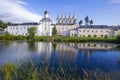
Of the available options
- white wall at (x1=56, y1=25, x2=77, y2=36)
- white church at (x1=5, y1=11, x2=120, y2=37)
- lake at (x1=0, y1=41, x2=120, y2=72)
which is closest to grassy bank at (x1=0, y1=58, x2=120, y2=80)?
lake at (x1=0, y1=41, x2=120, y2=72)

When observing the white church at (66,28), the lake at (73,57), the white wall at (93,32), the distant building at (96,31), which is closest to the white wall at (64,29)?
the white church at (66,28)

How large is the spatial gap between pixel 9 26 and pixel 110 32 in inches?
2024

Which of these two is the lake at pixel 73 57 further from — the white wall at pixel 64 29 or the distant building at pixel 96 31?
the white wall at pixel 64 29

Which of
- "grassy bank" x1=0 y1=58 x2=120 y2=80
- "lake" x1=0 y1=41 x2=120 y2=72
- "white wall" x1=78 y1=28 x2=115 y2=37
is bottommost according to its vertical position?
"lake" x1=0 y1=41 x2=120 y2=72

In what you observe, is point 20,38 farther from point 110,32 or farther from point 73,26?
point 110,32

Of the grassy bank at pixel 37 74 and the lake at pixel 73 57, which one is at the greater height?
the grassy bank at pixel 37 74

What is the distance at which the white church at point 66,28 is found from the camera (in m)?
88.4

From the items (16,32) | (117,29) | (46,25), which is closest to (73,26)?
(46,25)

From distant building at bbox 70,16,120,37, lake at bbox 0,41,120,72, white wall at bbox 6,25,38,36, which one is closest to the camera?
lake at bbox 0,41,120,72

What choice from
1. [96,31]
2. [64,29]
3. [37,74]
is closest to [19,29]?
[64,29]

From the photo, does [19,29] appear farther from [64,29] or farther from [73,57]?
[73,57]

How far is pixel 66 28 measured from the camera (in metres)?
97.1

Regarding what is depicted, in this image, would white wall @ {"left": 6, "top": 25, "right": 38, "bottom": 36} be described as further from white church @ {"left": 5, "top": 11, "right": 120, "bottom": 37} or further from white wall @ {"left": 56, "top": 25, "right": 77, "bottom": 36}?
white wall @ {"left": 56, "top": 25, "right": 77, "bottom": 36}

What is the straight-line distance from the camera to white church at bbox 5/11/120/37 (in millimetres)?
88438
